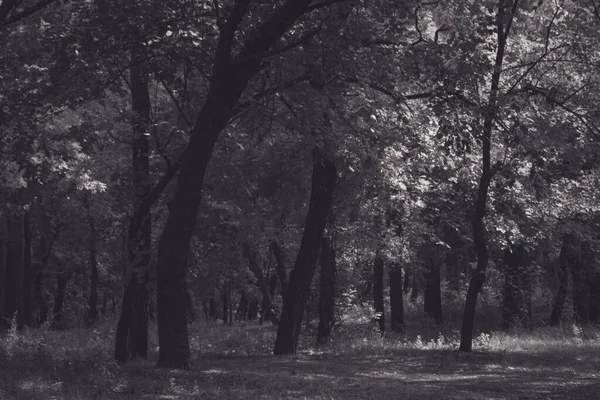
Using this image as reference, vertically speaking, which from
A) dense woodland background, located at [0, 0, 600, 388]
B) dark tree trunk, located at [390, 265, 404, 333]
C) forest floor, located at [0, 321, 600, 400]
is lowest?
forest floor, located at [0, 321, 600, 400]

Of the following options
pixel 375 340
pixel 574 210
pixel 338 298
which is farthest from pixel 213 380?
pixel 574 210

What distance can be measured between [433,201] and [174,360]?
1683 centimetres

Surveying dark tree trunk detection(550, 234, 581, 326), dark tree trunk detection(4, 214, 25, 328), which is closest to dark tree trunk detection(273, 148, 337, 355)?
dark tree trunk detection(4, 214, 25, 328)

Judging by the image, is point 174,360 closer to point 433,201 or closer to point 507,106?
point 507,106

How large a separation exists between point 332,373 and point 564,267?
22904 mm

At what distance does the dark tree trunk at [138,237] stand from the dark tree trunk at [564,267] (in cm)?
2093

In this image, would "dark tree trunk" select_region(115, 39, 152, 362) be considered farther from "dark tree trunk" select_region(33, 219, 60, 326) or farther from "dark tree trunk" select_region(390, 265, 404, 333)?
"dark tree trunk" select_region(390, 265, 404, 333)

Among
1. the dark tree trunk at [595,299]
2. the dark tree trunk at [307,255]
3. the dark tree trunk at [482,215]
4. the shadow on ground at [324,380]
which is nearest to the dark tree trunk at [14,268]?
the dark tree trunk at [307,255]

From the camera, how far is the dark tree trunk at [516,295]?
28.9m

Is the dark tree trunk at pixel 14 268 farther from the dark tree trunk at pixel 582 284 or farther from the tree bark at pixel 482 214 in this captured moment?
the dark tree trunk at pixel 582 284

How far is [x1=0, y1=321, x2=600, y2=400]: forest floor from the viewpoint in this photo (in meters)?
10.2

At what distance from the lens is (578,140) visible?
16750 millimetres

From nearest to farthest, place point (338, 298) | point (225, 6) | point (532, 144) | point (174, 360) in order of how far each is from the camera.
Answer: point (174, 360) < point (225, 6) < point (532, 144) < point (338, 298)

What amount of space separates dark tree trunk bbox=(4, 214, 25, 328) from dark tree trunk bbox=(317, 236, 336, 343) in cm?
1036
